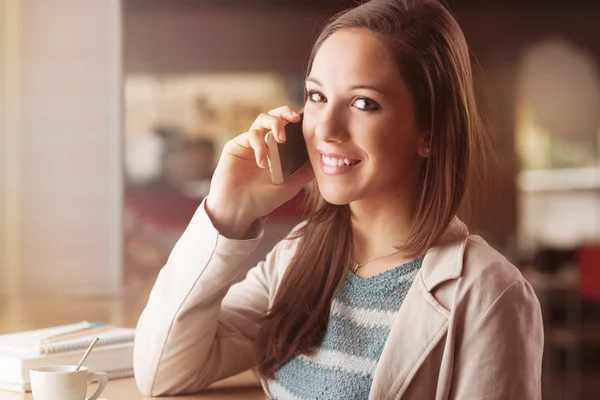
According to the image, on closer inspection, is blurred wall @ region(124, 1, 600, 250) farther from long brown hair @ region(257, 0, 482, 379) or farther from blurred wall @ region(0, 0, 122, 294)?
long brown hair @ region(257, 0, 482, 379)

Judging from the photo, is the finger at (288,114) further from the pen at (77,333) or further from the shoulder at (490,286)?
the pen at (77,333)

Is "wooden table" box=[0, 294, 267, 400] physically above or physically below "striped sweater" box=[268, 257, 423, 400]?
below

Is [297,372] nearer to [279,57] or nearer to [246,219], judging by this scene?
[246,219]

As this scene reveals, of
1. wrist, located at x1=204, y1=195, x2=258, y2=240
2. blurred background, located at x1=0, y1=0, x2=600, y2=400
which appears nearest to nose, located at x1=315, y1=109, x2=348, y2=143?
wrist, located at x1=204, y1=195, x2=258, y2=240

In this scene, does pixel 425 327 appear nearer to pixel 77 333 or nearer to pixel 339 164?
pixel 339 164

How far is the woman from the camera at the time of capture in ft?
4.07

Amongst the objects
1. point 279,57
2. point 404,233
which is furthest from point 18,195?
point 279,57

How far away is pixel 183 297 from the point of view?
144cm

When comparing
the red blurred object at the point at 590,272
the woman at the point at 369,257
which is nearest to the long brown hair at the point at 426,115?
the woman at the point at 369,257

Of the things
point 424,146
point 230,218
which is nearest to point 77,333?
point 230,218

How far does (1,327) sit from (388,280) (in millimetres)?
1226

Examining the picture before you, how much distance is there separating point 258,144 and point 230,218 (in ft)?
0.43

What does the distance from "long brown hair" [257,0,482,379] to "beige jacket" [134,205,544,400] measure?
0.05 m

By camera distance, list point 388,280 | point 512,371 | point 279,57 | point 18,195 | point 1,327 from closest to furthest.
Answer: point 512,371
point 388,280
point 1,327
point 18,195
point 279,57
